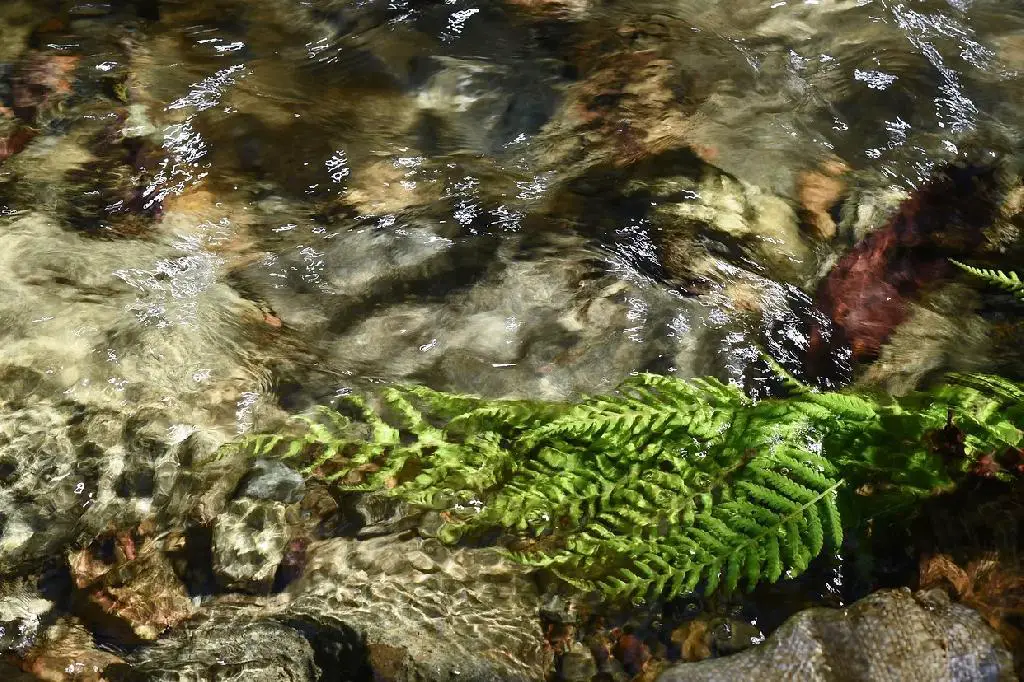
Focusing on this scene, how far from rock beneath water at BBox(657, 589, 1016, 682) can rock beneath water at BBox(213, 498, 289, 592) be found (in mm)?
1506

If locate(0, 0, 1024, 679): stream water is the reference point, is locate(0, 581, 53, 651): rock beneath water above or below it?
below

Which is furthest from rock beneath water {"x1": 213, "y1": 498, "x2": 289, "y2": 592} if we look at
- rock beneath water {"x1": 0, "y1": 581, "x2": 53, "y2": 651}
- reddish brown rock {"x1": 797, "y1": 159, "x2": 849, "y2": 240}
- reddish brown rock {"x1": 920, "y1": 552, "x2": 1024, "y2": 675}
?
reddish brown rock {"x1": 797, "y1": 159, "x2": 849, "y2": 240}

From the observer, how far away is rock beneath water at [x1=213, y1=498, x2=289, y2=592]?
10.3 feet

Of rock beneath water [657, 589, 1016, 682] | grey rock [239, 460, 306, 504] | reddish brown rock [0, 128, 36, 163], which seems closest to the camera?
rock beneath water [657, 589, 1016, 682]

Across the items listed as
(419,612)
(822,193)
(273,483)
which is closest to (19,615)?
(273,483)

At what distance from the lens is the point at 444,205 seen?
4.96 m

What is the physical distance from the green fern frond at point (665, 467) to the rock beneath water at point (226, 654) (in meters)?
0.67

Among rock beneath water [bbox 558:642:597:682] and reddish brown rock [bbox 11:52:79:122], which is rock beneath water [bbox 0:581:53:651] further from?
reddish brown rock [bbox 11:52:79:122]

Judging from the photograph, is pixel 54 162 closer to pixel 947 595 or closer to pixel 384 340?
pixel 384 340

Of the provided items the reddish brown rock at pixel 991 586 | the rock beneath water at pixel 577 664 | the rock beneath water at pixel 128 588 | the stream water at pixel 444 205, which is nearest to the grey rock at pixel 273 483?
the stream water at pixel 444 205

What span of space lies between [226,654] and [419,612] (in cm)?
66

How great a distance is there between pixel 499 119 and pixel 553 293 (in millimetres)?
1909

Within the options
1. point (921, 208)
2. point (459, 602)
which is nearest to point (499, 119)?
point (921, 208)

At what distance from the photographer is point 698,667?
260 centimetres
